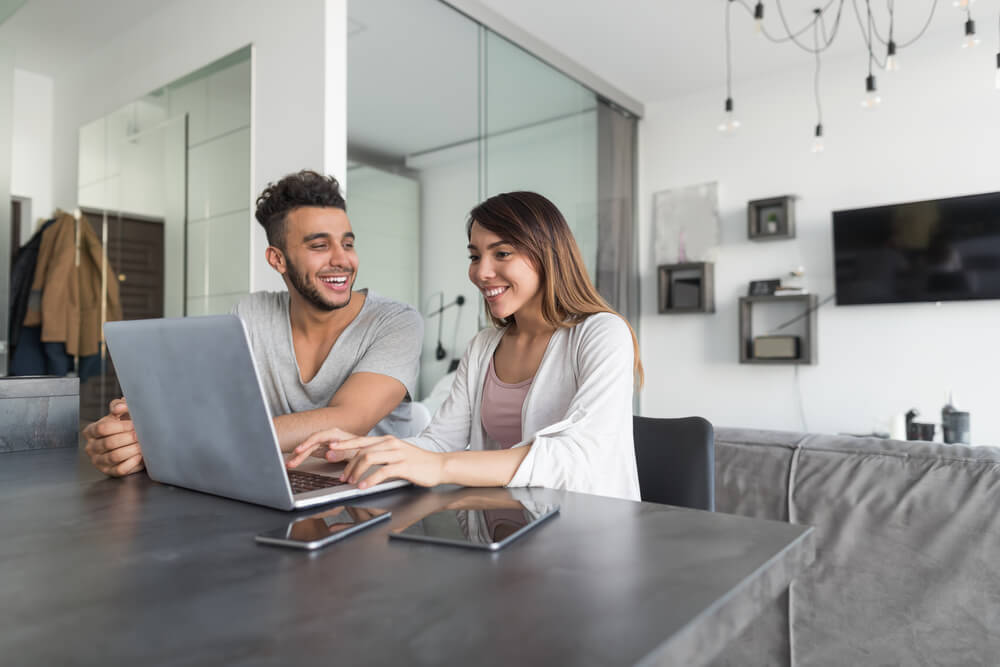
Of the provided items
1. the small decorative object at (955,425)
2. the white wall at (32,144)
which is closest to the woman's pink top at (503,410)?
the small decorative object at (955,425)

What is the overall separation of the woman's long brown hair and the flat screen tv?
3418 mm

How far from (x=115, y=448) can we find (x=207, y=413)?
31 cm

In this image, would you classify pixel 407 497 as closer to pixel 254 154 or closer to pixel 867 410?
pixel 254 154

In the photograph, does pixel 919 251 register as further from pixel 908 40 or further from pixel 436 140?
pixel 436 140

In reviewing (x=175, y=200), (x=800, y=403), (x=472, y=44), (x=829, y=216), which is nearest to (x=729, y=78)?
(x=829, y=216)

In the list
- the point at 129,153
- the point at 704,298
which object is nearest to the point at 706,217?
the point at 704,298

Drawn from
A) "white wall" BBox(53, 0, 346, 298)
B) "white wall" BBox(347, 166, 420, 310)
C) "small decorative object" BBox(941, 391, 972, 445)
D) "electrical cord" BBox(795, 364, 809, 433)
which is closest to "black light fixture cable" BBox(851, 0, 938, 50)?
"electrical cord" BBox(795, 364, 809, 433)

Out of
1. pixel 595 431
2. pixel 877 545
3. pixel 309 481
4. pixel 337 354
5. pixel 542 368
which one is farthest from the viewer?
pixel 337 354

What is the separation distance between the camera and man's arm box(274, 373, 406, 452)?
124cm

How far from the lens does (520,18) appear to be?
3822mm

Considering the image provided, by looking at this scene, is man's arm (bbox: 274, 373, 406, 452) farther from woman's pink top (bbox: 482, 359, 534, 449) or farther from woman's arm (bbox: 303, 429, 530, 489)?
woman's arm (bbox: 303, 429, 530, 489)

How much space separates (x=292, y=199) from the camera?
5.25 feet

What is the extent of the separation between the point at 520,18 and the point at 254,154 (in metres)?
1.79

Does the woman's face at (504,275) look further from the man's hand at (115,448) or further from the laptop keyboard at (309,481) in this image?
the man's hand at (115,448)
